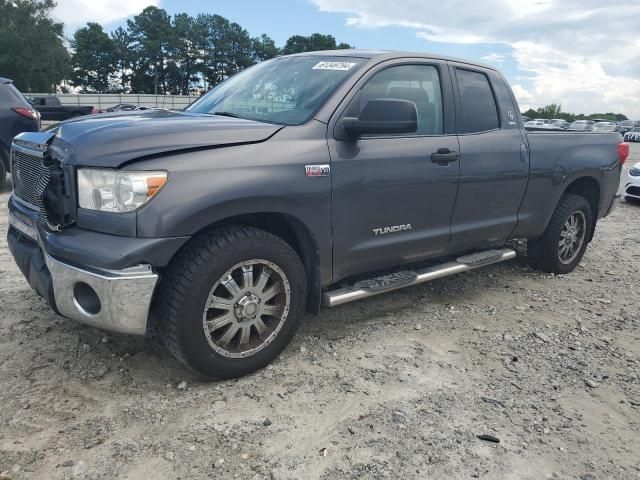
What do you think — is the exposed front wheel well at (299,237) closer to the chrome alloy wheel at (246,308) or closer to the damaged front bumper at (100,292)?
the chrome alloy wheel at (246,308)

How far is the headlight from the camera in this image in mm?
2529

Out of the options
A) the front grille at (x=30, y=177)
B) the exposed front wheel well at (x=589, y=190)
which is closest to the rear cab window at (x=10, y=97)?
the front grille at (x=30, y=177)

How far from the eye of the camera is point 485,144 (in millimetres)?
4004

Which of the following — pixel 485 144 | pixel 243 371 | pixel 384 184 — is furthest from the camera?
pixel 485 144

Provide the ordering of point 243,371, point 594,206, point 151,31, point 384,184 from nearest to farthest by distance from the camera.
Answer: point 243,371 < point 384,184 < point 594,206 < point 151,31

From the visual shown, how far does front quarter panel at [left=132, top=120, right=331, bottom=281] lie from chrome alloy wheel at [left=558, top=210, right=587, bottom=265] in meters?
2.88

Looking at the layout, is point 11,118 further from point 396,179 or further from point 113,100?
point 113,100

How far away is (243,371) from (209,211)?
93 centimetres

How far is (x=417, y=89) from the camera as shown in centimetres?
373

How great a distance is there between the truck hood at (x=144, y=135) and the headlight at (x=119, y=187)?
0.06 meters

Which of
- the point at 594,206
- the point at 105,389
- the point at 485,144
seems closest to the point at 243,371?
the point at 105,389

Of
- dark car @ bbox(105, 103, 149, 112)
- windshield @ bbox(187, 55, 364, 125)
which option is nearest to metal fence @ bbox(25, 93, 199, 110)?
dark car @ bbox(105, 103, 149, 112)

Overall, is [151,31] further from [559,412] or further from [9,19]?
[559,412]

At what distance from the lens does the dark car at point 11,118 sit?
8.17m
